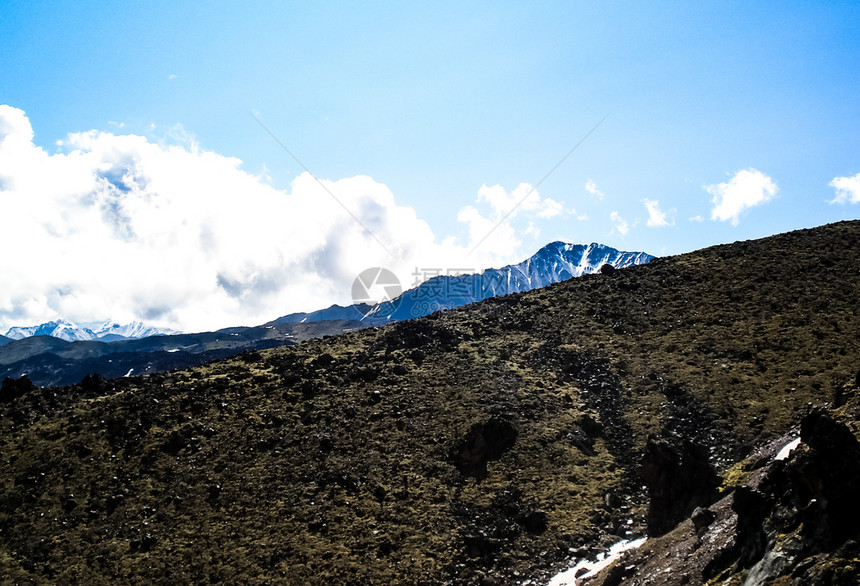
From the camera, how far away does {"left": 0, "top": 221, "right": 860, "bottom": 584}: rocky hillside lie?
3180cm

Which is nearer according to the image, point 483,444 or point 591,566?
point 591,566

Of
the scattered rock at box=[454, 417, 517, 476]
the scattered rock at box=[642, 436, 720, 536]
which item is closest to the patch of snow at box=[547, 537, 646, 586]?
the scattered rock at box=[642, 436, 720, 536]

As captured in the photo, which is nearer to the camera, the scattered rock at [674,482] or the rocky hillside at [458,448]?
the rocky hillside at [458,448]

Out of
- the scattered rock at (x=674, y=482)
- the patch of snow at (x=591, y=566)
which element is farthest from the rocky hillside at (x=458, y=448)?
the patch of snow at (x=591, y=566)

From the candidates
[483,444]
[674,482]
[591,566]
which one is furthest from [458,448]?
[674,482]

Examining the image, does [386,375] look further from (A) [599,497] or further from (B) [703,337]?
(B) [703,337]

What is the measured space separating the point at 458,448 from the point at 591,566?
49.3 ft

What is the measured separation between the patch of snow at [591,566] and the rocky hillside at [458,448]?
3.11ft

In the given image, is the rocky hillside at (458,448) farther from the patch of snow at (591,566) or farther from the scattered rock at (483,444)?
the patch of snow at (591,566)

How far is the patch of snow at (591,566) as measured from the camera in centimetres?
2889

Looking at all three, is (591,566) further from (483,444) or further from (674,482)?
(483,444)

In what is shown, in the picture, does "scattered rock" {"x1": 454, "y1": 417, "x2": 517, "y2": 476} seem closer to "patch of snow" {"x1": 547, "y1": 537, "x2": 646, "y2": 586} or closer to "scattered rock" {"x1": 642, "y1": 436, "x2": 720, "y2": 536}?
"patch of snow" {"x1": 547, "y1": 537, "x2": 646, "y2": 586}

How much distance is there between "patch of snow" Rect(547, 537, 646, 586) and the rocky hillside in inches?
37.3

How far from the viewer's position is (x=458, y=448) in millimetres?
42625
